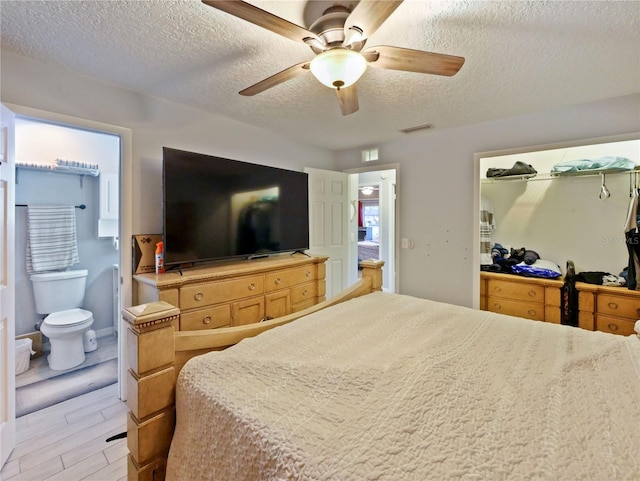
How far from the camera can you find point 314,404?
86cm

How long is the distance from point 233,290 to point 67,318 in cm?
174

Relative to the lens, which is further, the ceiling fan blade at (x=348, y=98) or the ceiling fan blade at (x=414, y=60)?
the ceiling fan blade at (x=348, y=98)

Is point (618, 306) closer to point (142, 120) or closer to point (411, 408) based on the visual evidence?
point (411, 408)

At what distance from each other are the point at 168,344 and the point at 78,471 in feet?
4.27

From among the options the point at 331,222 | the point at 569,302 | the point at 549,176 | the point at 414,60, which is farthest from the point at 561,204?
the point at 414,60

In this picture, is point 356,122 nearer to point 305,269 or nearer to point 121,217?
point 305,269

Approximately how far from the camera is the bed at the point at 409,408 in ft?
2.18

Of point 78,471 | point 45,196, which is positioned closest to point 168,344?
point 78,471

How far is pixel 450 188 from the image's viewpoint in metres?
3.18

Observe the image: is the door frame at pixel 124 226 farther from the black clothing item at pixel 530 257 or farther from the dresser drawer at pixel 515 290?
the black clothing item at pixel 530 257

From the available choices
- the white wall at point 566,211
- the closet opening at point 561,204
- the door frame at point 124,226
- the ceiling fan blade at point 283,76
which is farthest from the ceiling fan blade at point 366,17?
the white wall at point 566,211

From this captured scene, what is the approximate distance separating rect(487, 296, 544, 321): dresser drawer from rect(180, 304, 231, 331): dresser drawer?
2883mm

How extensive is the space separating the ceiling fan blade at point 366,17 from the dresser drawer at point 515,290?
3017 millimetres

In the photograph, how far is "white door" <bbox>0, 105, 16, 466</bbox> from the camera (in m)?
1.62
